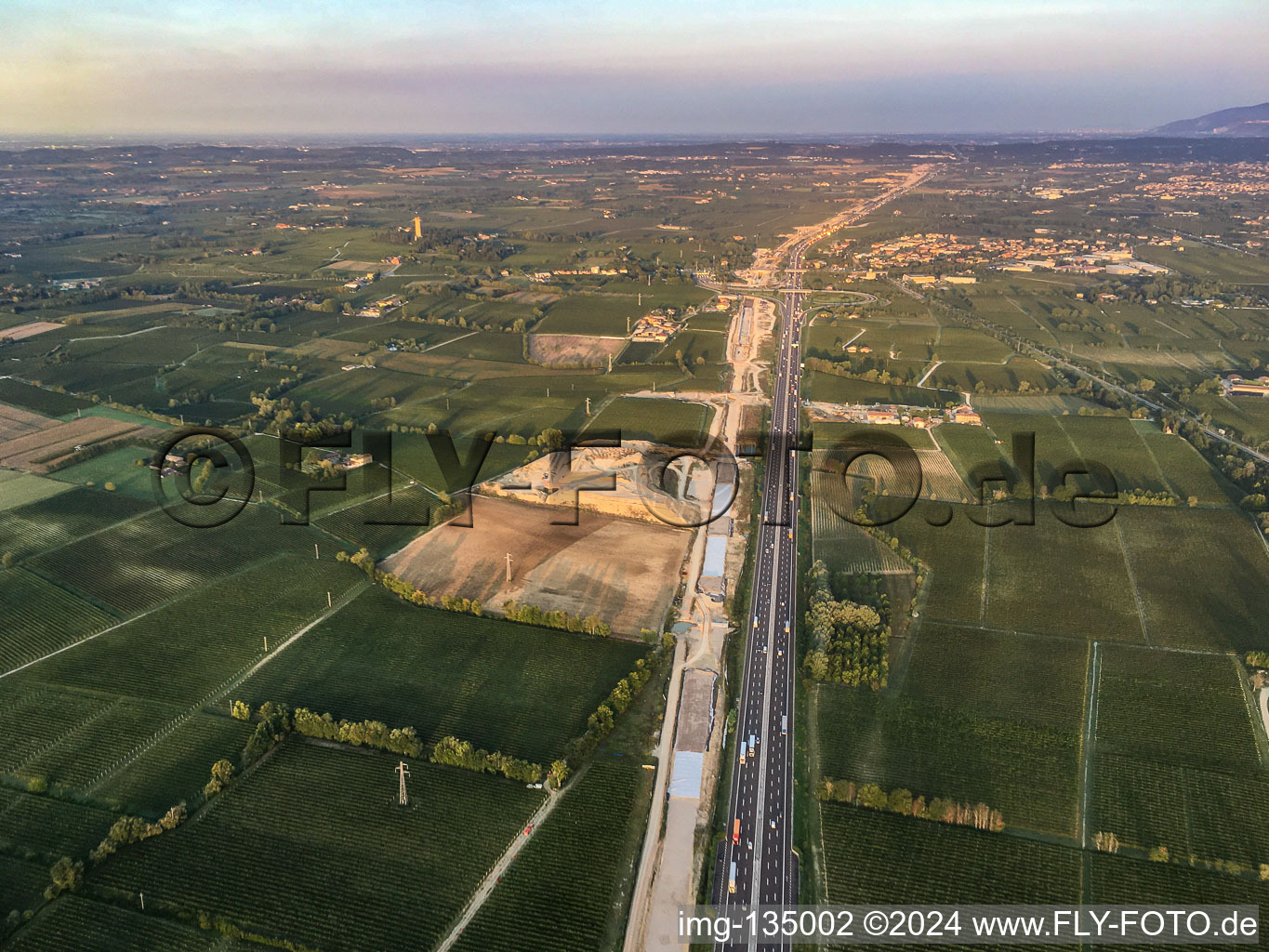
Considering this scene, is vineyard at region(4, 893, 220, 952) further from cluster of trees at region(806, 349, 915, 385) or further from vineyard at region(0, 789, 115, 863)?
cluster of trees at region(806, 349, 915, 385)

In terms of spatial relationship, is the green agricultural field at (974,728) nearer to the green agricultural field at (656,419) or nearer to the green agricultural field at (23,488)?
the green agricultural field at (656,419)

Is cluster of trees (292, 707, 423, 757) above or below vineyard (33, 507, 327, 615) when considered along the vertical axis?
below

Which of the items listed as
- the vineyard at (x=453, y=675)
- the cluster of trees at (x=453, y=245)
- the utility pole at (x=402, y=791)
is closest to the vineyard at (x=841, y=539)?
A: the vineyard at (x=453, y=675)

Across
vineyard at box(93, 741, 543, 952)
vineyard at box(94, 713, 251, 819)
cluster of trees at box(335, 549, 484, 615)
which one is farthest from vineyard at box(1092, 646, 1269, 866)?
vineyard at box(94, 713, 251, 819)

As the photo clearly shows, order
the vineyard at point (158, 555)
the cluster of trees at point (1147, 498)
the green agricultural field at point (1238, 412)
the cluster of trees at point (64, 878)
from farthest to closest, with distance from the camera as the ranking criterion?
the green agricultural field at point (1238, 412) < the cluster of trees at point (1147, 498) < the vineyard at point (158, 555) < the cluster of trees at point (64, 878)

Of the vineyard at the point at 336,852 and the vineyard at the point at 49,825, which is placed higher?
the vineyard at the point at 49,825

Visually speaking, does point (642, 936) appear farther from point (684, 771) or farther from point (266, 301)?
point (266, 301)

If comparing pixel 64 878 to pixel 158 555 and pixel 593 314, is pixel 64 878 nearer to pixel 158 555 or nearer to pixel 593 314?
pixel 158 555

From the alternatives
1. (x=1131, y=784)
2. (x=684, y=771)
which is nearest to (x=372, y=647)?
(x=684, y=771)
